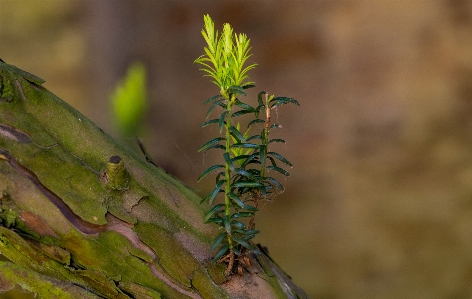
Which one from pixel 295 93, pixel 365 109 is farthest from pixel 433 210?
pixel 295 93

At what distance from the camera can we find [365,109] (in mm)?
1201

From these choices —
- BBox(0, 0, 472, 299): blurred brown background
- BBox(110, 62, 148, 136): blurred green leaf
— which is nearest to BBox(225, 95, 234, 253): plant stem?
BBox(110, 62, 148, 136): blurred green leaf

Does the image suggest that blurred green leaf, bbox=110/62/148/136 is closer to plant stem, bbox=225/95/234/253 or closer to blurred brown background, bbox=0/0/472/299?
blurred brown background, bbox=0/0/472/299

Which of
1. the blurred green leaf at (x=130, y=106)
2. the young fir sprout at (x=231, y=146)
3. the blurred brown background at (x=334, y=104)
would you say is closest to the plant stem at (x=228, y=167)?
the young fir sprout at (x=231, y=146)

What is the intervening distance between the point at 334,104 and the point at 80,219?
0.89 m

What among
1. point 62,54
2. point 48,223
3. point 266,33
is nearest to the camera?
point 48,223

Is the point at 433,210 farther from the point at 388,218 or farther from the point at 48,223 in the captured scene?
the point at 48,223

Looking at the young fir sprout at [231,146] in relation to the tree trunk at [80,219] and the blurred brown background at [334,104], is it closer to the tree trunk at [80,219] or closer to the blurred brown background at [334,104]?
the tree trunk at [80,219]

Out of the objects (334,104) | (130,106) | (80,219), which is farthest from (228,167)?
(334,104)

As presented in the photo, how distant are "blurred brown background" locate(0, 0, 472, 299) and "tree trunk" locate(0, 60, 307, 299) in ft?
2.47

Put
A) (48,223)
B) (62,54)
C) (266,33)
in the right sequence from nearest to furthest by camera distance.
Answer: (48,223), (266,33), (62,54)

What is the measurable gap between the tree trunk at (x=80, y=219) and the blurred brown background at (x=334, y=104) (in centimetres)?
75

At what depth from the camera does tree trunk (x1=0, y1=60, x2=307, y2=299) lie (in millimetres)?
457

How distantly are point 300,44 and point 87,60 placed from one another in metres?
0.59
